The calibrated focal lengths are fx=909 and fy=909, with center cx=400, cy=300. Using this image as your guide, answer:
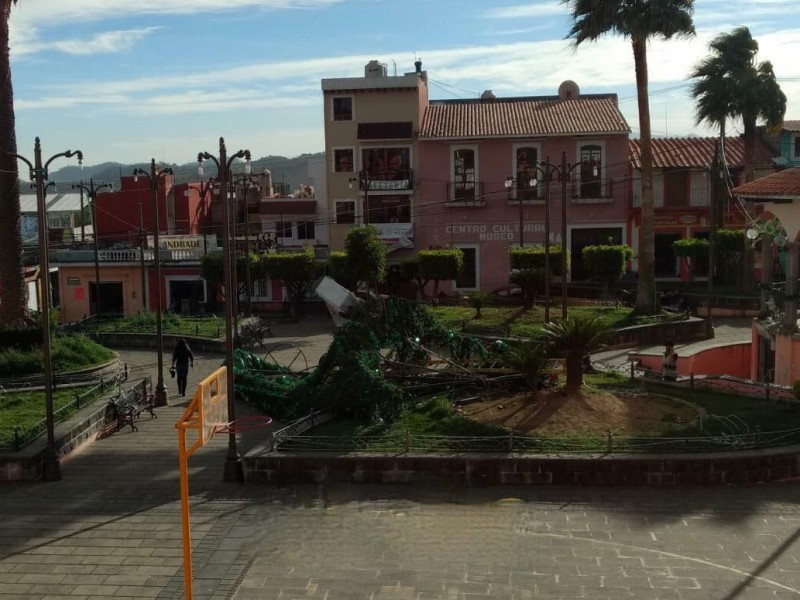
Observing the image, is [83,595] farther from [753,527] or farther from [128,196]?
[128,196]

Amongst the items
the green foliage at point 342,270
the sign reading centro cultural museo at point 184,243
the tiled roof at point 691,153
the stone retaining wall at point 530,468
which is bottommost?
the stone retaining wall at point 530,468

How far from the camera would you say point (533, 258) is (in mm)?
31984

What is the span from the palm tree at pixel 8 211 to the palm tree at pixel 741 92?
82.4 feet

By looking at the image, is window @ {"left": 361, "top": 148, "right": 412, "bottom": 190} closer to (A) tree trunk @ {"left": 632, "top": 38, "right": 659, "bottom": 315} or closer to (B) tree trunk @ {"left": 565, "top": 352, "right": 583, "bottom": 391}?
(A) tree trunk @ {"left": 632, "top": 38, "right": 659, "bottom": 315}

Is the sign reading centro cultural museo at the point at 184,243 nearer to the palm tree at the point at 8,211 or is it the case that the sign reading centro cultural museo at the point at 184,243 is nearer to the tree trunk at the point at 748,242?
the palm tree at the point at 8,211

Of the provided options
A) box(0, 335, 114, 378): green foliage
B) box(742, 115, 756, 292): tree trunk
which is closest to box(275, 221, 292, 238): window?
box(742, 115, 756, 292): tree trunk

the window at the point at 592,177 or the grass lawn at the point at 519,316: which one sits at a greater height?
the window at the point at 592,177

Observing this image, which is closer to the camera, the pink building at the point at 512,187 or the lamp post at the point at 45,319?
the lamp post at the point at 45,319

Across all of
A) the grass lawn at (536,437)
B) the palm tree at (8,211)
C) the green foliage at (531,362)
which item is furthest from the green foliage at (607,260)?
the palm tree at (8,211)

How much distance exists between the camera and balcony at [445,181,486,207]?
41.3 m

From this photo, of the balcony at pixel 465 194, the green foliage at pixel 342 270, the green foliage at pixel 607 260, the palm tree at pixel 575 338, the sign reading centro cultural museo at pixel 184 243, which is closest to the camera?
the palm tree at pixel 575 338

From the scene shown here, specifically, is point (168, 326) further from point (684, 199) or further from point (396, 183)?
point (684, 199)

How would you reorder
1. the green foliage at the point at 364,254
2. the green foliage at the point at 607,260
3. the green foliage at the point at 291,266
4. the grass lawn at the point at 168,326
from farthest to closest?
the green foliage at the point at 291,266
the green foliage at the point at 607,260
the green foliage at the point at 364,254
the grass lawn at the point at 168,326

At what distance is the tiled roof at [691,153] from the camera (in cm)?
4225
